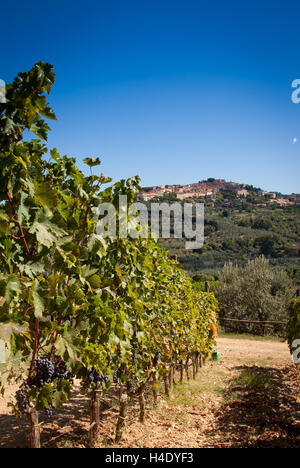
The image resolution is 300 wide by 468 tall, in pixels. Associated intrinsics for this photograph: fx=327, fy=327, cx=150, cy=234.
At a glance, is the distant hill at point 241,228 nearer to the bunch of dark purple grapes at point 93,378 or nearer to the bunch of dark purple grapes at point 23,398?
the bunch of dark purple grapes at point 93,378

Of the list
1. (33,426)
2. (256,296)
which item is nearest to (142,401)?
(33,426)

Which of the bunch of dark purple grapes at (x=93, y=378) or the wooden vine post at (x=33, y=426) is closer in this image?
the wooden vine post at (x=33, y=426)

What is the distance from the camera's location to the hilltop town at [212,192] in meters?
65.7

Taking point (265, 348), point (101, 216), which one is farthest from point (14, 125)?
point (265, 348)

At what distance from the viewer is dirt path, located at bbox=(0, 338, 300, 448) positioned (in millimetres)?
3787

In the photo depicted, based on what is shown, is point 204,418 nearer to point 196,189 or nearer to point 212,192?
point 212,192

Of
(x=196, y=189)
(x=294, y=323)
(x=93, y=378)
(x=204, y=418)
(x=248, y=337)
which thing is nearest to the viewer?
(x=93, y=378)

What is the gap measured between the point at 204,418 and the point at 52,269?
12.5ft

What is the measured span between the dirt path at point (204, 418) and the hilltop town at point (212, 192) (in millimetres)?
55606

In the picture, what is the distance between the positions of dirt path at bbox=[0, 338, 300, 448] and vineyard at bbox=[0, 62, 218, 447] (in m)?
0.63

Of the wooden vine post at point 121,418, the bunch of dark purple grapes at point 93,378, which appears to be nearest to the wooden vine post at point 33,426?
the bunch of dark purple grapes at point 93,378

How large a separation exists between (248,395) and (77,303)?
4.95 meters

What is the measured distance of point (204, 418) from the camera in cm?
483
